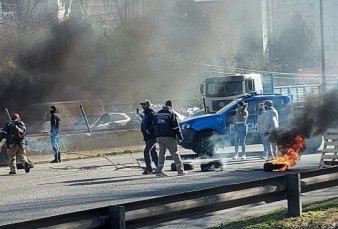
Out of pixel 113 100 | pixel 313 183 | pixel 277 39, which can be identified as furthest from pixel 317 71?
pixel 313 183

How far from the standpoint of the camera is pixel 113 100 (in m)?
53.8

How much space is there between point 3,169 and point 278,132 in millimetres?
8421

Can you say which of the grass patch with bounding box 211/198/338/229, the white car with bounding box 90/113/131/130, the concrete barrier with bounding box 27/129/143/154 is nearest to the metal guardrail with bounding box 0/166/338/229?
the grass patch with bounding box 211/198/338/229

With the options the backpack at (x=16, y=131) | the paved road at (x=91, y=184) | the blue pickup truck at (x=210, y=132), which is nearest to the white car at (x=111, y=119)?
the blue pickup truck at (x=210, y=132)

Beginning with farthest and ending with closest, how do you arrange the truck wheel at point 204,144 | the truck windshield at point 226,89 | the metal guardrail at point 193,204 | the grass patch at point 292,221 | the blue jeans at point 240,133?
the truck windshield at point 226,89
the truck wheel at point 204,144
the blue jeans at point 240,133
the grass patch at point 292,221
the metal guardrail at point 193,204

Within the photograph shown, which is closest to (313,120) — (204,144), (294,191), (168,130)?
(168,130)

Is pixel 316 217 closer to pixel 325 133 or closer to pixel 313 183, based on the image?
pixel 313 183

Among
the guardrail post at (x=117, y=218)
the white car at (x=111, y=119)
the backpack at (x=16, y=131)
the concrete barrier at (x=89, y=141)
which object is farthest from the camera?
the white car at (x=111, y=119)

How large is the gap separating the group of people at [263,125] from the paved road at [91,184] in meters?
0.44

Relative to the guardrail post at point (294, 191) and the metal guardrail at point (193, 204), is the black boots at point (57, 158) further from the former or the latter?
the guardrail post at point (294, 191)

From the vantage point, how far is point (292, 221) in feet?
31.2

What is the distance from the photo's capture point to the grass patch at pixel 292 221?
30.5 ft

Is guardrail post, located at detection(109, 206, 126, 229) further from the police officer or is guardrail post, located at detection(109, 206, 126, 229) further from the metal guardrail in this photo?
the police officer

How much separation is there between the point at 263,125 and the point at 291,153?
10.2 ft
